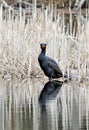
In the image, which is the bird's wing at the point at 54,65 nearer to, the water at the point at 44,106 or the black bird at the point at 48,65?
the black bird at the point at 48,65

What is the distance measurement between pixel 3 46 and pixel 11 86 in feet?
6.60

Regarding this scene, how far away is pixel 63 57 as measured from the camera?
13.9 meters

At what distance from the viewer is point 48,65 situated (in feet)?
45.1

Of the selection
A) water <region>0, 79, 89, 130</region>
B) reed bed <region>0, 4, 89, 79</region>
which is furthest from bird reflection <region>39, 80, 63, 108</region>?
reed bed <region>0, 4, 89, 79</region>

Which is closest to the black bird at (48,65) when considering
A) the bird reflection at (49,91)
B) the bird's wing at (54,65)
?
the bird's wing at (54,65)

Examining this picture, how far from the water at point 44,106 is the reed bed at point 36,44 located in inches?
37.5

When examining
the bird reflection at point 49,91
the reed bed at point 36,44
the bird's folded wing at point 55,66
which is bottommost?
the bird reflection at point 49,91

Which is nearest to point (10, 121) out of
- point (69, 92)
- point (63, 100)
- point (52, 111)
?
point (52, 111)

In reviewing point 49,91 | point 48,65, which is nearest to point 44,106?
point 49,91

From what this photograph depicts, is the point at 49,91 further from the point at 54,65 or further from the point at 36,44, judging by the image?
the point at 36,44

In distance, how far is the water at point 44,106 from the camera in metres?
7.98

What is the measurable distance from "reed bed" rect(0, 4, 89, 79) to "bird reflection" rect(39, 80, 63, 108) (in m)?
0.72

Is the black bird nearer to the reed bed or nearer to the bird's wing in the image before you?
the bird's wing

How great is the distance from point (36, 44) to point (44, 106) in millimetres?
4975
